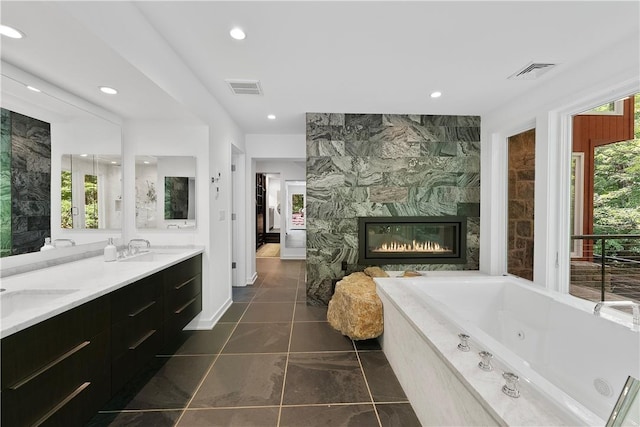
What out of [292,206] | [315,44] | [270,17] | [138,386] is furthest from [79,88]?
[292,206]

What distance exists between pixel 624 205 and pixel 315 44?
3.26m

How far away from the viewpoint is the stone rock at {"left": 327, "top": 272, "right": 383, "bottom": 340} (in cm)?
239

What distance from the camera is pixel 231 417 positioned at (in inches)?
64.7

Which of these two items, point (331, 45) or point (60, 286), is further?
Answer: point (331, 45)

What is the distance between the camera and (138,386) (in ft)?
6.30

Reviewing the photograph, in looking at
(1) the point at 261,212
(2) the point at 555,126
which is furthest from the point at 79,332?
(1) the point at 261,212

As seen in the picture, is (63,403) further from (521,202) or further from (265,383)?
(521,202)

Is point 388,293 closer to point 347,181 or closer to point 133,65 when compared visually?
point 347,181

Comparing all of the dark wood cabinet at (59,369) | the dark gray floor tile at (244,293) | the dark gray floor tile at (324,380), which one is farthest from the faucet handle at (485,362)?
the dark gray floor tile at (244,293)

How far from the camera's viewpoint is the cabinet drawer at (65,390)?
104cm

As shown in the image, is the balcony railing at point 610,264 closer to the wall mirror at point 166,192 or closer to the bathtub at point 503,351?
the bathtub at point 503,351

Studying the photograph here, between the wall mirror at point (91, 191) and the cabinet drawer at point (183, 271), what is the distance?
2.51 feet

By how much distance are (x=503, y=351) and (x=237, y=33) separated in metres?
2.38

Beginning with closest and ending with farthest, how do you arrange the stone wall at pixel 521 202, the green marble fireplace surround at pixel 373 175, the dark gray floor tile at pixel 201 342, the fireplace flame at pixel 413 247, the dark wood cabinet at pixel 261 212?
1. the dark gray floor tile at pixel 201 342
2. the stone wall at pixel 521 202
3. the green marble fireplace surround at pixel 373 175
4. the fireplace flame at pixel 413 247
5. the dark wood cabinet at pixel 261 212
